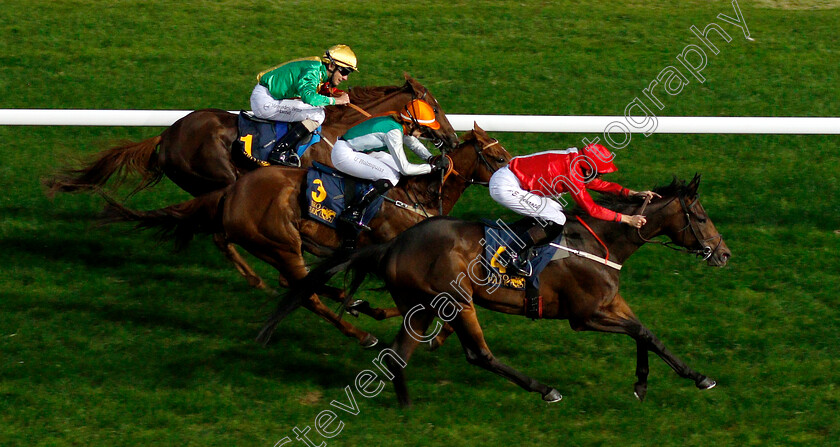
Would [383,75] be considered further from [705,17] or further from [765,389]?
[765,389]

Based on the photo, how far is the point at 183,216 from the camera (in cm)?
699

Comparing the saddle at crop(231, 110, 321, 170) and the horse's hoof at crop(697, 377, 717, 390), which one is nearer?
the horse's hoof at crop(697, 377, 717, 390)

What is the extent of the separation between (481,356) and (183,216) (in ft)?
7.78

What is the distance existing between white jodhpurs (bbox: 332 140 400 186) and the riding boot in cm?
83

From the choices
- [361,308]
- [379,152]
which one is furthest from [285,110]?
[361,308]

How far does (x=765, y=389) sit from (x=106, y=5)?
30.7ft

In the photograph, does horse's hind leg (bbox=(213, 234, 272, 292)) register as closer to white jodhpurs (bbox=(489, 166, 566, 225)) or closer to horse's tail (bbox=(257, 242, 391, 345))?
horse's tail (bbox=(257, 242, 391, 345))

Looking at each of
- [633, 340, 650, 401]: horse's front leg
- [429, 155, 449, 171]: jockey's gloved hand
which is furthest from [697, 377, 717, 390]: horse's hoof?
[429, 155, 449, 171]: jockey's gloved hand

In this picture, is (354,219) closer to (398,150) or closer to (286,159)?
(398,150)

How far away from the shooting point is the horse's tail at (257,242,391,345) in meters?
6.05

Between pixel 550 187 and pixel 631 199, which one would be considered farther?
pixel 631 199

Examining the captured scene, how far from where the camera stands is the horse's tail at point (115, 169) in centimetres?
806

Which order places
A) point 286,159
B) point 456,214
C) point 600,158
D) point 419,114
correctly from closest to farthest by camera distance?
1. point 600,158
2. point 419,114
3. point 286,159
4. point 456,214

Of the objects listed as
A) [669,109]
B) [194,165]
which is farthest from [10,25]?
[669,109]
